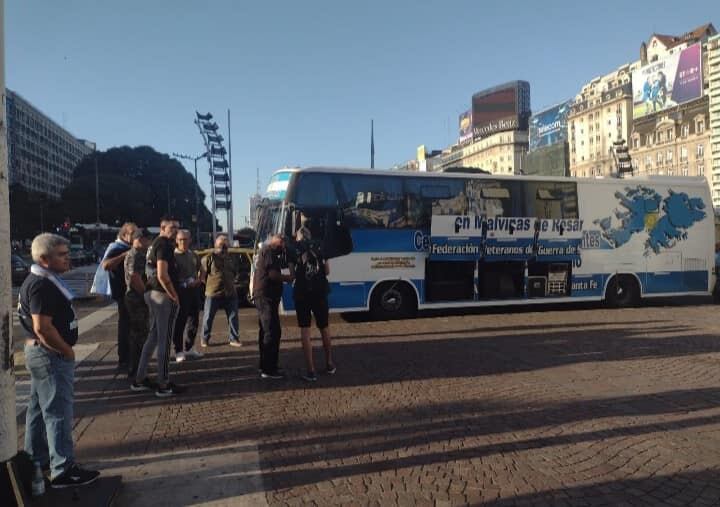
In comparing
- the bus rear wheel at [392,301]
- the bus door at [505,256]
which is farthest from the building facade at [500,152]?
the bus rear wheel at [392,301]

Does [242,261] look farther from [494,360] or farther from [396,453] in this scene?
[396,453]

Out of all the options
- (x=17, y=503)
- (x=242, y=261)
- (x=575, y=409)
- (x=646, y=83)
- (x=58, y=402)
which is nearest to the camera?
(x=17, y=503)

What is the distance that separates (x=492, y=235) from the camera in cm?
1254

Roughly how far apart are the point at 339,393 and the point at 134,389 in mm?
2320

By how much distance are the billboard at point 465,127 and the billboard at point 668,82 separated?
1913 inches

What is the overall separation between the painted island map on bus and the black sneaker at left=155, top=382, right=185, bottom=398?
10.9 metres

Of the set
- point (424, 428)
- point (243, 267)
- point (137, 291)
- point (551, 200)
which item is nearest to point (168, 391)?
point (137, 291)

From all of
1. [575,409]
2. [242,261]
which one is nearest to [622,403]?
[575,409]

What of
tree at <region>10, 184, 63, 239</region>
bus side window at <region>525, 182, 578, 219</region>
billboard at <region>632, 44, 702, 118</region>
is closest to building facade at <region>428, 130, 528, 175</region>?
billboard at <region>632, 44, 702, 118</region>

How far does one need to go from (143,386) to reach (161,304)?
114 cm

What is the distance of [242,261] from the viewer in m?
14.4

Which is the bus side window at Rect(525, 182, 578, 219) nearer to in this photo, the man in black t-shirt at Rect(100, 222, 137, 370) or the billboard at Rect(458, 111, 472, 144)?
the man in black t-shirt at Rect(100, 222, 137, 370)

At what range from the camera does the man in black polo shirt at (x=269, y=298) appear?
21.7 ft

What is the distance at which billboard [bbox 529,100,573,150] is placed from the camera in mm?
120375
